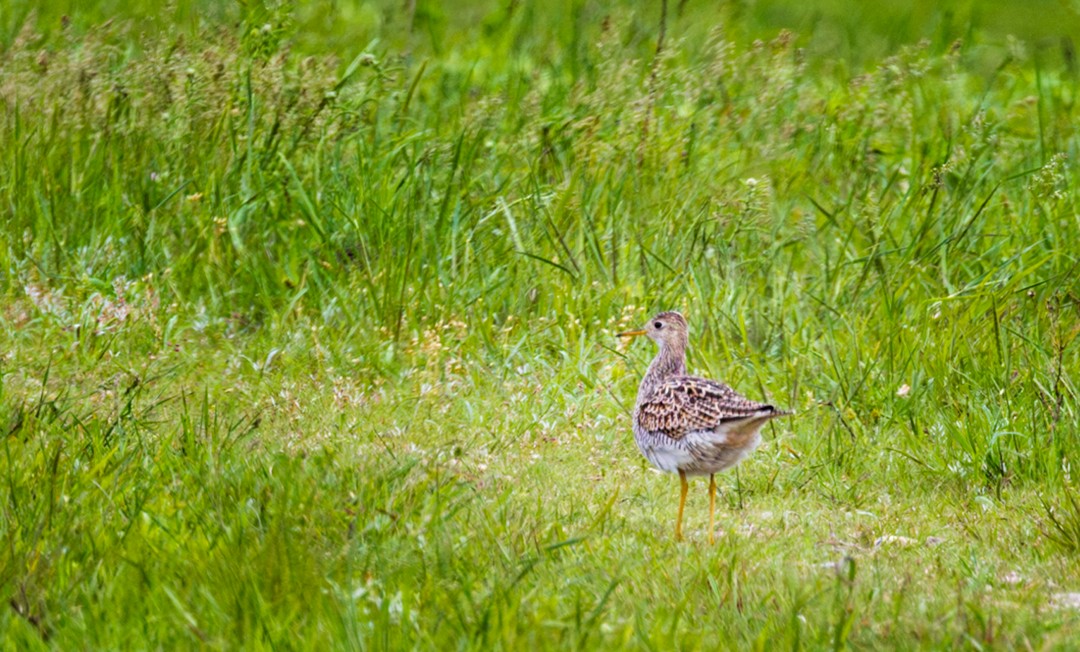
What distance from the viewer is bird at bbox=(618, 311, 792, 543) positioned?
18.0 feet

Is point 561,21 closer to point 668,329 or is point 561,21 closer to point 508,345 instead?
point 508,345

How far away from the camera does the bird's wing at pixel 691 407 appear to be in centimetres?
547

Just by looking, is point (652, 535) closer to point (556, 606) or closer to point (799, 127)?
point (556, 606)

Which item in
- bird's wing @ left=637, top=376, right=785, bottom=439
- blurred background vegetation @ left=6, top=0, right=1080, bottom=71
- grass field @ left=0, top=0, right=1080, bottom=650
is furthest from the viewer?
blurred background vegetation @ left=6, top=0, right=1080, bottom=71

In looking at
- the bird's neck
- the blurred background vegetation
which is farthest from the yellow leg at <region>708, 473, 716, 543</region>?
the blurred background vegetation

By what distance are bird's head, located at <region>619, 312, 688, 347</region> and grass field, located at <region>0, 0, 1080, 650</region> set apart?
46 centimetres

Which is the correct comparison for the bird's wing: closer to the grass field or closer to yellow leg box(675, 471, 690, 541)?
yellow leg box(675, 471, 690, 541)

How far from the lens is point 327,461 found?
4.95 metres

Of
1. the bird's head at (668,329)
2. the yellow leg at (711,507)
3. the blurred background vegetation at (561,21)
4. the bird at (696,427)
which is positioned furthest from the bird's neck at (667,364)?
the blurred background vegetation at (561,21)

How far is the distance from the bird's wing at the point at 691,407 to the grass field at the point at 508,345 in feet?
1.20

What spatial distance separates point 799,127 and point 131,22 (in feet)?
15.8

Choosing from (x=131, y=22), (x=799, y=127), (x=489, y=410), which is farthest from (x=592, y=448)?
(x=131, y=22)

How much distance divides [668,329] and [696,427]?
3.44 ft

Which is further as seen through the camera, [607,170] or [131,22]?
[131,22]
